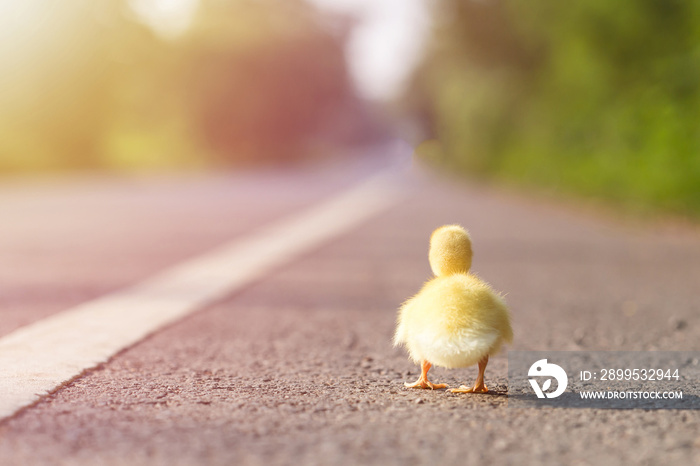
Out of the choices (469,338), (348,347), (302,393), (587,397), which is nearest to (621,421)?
(587,397)

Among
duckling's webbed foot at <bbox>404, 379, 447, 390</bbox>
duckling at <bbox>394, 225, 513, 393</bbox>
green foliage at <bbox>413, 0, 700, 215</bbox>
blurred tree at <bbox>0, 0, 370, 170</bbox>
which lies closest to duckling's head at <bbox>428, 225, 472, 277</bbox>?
duckling at <bbox>394, 225, 513, 393</bbox>

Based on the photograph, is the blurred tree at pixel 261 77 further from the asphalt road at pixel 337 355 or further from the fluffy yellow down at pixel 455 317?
the fluffy yellow down at pixel 455 317

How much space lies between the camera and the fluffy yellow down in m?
2.88

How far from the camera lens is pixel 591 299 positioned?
6000 millimetres

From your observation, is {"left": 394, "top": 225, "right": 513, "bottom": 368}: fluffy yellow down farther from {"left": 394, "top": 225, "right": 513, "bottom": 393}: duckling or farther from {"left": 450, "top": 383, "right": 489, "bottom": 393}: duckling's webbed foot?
{"left": 450, "top": 383, "right": 489, "bottom": 393}: duckling's webbed foot

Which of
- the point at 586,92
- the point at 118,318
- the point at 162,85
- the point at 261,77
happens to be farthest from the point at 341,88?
the point at 118,318

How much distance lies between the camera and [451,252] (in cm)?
311

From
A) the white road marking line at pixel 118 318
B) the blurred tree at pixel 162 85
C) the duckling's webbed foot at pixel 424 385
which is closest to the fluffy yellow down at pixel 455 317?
the duckling's webbed foot at pixel 424 385

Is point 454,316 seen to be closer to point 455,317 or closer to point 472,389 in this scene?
point 455,317

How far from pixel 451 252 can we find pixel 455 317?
1.03 feet

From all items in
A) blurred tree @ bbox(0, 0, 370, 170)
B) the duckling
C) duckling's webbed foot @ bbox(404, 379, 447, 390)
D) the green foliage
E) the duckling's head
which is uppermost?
blurred tree @ bbox(0, 0, 370, 170)

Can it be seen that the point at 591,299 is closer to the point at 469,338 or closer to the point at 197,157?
the point at 469,338

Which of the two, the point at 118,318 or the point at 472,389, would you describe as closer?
the point at 472,389

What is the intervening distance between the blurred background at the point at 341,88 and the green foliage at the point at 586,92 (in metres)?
0.04
